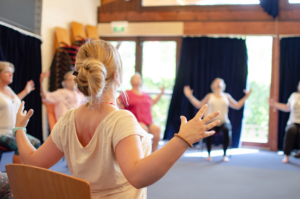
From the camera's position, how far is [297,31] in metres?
4.97

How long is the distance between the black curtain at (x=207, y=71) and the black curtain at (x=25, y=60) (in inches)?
97.4

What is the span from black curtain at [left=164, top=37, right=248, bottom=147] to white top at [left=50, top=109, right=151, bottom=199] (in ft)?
14.6

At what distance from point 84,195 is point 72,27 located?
15.5 feet

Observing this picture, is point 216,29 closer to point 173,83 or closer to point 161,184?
point 173,83

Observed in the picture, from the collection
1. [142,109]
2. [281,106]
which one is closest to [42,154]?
[142,109]

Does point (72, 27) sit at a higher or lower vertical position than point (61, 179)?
higher

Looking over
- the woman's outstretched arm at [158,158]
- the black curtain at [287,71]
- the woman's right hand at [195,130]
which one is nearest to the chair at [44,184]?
the woman's outstretched arm at [158,158]

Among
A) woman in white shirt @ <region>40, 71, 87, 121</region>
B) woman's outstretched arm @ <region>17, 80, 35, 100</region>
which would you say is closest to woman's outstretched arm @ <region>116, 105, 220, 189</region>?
woman in white shirt @ <region>40, 71, 87, 121</region>

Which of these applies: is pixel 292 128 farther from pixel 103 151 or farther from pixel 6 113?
pixel 103 151

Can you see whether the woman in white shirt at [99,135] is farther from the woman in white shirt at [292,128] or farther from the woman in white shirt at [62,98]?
the woman in white shirt at [292,128]

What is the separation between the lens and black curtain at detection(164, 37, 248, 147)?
204 inches

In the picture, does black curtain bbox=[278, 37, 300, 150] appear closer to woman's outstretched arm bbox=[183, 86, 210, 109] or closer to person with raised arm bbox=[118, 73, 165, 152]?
woman's outstretched arm bbox=[183, 86, 210, 109]

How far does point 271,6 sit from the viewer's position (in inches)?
196

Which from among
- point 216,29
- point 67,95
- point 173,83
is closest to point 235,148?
point 173,83
